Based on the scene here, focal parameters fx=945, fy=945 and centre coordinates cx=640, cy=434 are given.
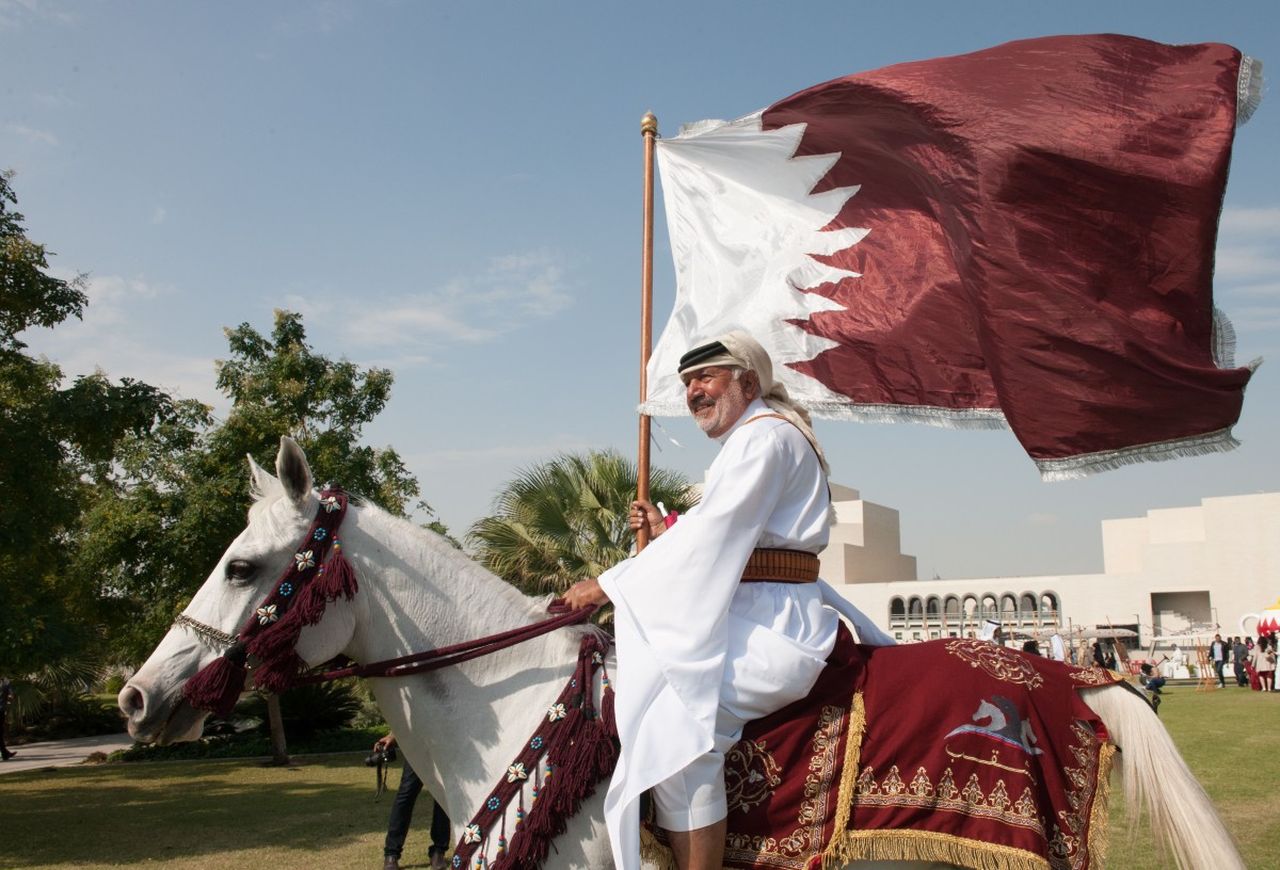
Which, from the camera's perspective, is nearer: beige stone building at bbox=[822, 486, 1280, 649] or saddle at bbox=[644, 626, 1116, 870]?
saddle at bbox=[644, 626, 1116, 870]

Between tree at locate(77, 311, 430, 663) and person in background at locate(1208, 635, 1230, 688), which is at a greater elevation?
tree at locate(77, 311, 430, 663)

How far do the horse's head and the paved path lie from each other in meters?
18.9

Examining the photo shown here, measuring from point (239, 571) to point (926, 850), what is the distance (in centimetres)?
245

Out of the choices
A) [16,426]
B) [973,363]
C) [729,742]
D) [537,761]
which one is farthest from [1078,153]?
[16,426]

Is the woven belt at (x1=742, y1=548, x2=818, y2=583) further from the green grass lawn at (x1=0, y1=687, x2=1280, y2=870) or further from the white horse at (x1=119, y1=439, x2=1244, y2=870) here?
the green grass lawn at (x1=0, y1=687, x2=1280, y2=870)

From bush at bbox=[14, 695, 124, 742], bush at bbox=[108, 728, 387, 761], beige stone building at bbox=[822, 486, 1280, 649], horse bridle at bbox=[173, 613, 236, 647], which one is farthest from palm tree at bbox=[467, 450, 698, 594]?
beige stone building at bbox=[822, 486, 1280, 649]

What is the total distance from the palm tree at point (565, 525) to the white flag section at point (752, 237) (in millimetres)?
9440

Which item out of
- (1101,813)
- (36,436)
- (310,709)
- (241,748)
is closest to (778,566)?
(1101,813)

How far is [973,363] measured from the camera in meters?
5.27

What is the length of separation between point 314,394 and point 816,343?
13869 millimetres

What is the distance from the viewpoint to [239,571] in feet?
10.6

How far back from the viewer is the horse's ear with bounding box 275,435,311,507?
3.23 meters

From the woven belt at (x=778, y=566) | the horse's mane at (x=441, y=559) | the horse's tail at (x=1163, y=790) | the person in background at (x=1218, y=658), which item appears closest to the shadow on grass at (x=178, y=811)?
the horse's mane at (x=441, y=559)

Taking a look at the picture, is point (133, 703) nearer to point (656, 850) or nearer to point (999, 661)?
point (656, 850)
